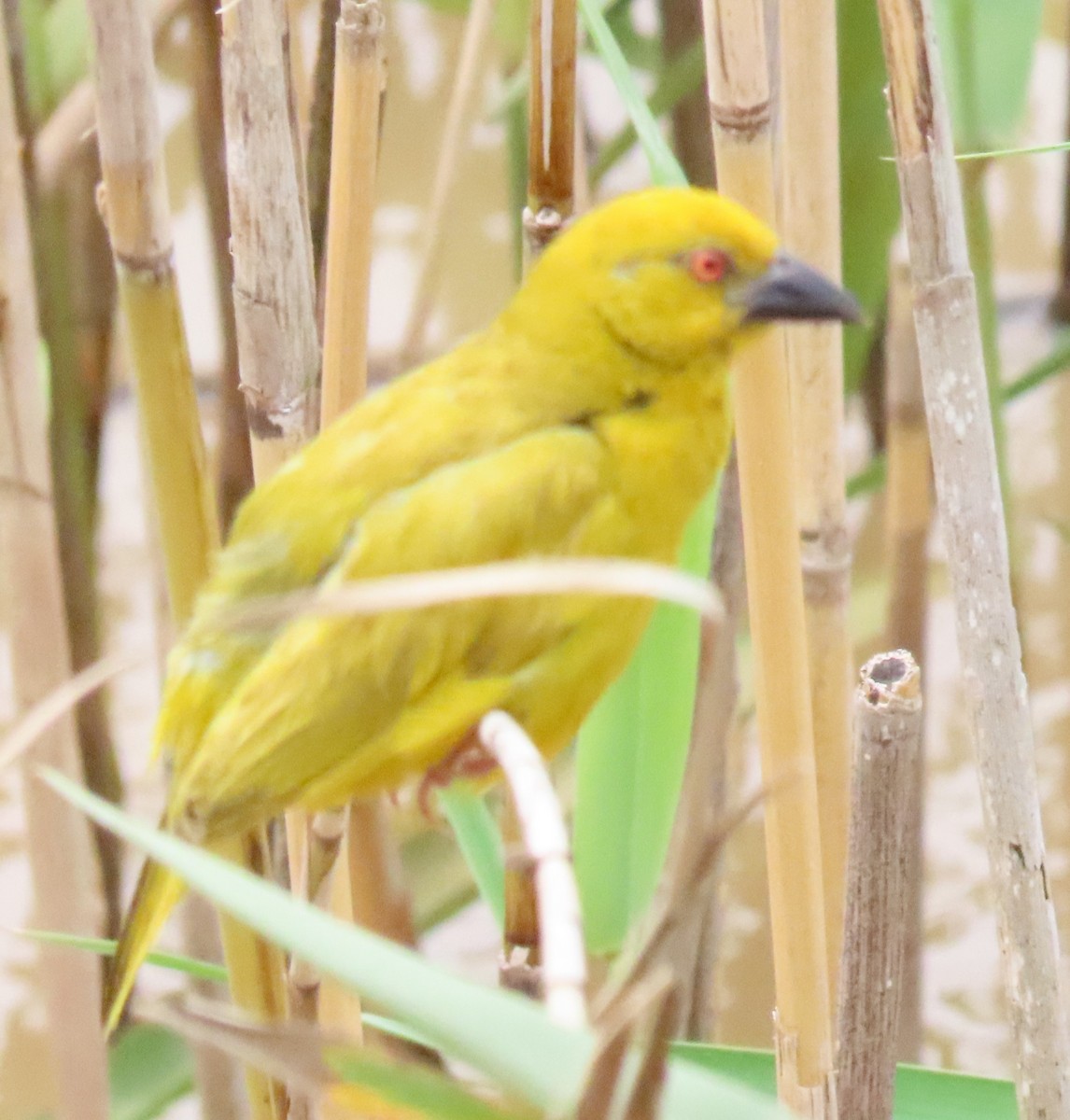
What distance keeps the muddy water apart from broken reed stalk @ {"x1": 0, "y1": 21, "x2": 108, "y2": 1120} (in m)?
0.36

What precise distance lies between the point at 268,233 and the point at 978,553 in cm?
26

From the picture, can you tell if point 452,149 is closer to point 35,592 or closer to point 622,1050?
point 35,592

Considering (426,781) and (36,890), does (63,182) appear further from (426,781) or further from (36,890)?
(426,781)

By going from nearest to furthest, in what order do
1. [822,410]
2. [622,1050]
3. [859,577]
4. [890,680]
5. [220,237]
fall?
[622,1050] → [890,680] → [822,410] → [220,237] → [859,577]

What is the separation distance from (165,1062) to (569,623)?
2.09ft

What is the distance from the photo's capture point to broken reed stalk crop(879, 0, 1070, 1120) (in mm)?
527

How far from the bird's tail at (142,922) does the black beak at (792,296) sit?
269mm

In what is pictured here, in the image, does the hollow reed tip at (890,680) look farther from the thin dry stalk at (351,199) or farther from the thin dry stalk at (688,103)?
the thin dry stalk at (688,103)

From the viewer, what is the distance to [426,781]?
1.86ft

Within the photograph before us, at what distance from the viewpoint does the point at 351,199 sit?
2.03 ft

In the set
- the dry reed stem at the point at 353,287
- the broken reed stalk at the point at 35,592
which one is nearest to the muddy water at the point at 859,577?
the broken reed stalk at the point at 35,592

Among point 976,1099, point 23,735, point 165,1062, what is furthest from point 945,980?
point 23,735

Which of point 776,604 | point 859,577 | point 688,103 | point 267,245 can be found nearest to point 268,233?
point 267,245

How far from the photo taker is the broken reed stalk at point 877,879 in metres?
0.50
